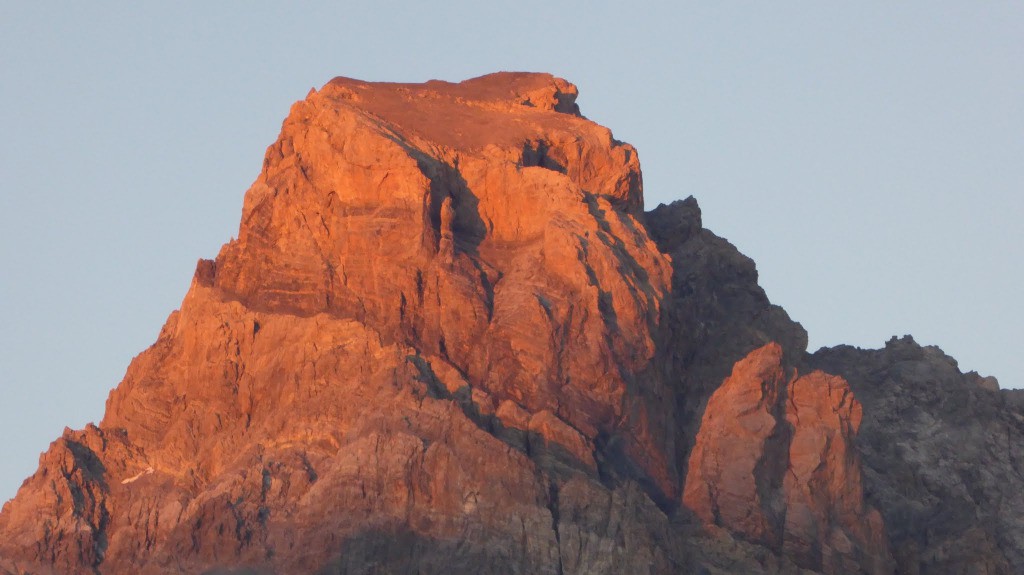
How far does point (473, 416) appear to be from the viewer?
11650cm

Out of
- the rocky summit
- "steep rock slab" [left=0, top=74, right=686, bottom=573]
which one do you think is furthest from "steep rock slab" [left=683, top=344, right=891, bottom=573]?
"steep rock slab" [left=0, top=74, right=686, bottom=573]

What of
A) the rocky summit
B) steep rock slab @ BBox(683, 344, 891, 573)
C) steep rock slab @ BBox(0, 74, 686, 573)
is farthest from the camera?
steep rock slab @ BBox(683, 344, 891, 573)

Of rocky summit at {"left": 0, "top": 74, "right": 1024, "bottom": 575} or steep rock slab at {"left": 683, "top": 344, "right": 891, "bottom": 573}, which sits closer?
rocky summit at {"left": 0, "top": 74, "right": 1024, "bottom": 575}

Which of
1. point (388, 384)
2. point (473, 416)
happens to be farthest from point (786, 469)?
point (388, 384)

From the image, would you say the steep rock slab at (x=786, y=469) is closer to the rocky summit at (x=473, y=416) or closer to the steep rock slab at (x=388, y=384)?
the rocky summit at (x=473, y=416)

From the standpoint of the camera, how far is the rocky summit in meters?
113

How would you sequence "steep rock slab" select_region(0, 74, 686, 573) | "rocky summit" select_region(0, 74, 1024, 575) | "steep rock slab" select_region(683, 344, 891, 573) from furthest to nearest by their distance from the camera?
"steep rock slab" select_region(683, 344, 891, 573) < "rocky summit" select_region(0, 74, 1024, 575) < "steep rock slab" select_region(0, 74, 686, 573)

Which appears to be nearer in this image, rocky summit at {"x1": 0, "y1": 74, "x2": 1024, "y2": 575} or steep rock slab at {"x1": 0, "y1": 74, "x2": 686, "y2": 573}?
steep rock slab at {"x1": 0, "y1": 74, "x2": 686, "y2": 573}

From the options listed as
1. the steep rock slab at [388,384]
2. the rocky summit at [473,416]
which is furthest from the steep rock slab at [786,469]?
the steep rock slab at [388,384]

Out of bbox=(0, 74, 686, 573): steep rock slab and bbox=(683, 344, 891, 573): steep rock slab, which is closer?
bbox=(0, 74, 686, 573): steep rock slab

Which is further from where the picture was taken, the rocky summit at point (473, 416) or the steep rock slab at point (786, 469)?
the steep rock slab at point (786, 469)

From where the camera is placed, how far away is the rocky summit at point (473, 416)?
371ft

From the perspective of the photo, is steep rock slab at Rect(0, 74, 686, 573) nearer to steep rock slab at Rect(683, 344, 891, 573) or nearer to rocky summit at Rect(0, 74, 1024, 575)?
rocky summit at Rect(0, 74, 1024, 575)

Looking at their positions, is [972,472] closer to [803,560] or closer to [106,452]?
[803,560]
